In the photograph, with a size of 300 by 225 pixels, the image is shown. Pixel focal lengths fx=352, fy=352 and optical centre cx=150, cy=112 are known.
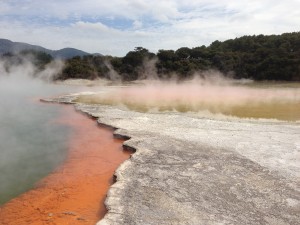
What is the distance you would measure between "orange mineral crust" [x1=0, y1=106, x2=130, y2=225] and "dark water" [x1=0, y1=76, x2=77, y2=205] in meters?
0.29

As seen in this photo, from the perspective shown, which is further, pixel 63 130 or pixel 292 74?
pixel 292 74

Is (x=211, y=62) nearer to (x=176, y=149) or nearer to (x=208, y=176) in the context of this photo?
(x=176, y=149)

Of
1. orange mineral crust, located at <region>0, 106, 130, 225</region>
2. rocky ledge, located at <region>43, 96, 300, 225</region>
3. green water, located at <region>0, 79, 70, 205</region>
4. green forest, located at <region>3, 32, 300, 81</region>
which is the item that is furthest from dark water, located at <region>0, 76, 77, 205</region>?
green forest, located at <region>3, 32, 300, 81</region>

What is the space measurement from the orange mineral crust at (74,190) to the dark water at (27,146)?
29 centimetres

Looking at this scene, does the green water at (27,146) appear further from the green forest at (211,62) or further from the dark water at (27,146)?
the green forest at (211,62)

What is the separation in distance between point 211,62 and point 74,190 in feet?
96.0

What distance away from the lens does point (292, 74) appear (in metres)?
29.0

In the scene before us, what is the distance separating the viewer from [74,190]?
20.0 ft

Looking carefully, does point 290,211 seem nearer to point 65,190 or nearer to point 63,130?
point 65,190

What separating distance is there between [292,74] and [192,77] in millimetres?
8483

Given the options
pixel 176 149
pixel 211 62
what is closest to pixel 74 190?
pixel 176 149

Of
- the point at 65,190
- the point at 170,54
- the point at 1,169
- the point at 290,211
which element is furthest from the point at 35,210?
the point at 170,54

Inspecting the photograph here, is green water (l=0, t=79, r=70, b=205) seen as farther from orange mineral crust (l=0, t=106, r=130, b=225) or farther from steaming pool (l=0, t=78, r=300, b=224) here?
orange mineral crust (l=0, t=106, r=130, b=225)

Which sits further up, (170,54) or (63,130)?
(170,54)
